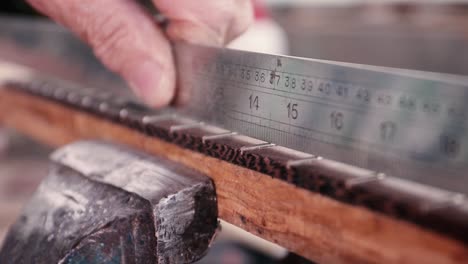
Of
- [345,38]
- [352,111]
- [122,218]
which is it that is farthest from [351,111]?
[345,38]

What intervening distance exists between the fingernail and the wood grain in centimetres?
8

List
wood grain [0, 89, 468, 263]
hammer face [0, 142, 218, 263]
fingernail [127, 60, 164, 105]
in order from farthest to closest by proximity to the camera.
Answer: fingernail [127, 60, 164, 105] → hammer face [0, 142, 218, 263] → wood grain [0, 89, 468, 263]

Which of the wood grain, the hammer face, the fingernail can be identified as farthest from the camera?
the fingernail

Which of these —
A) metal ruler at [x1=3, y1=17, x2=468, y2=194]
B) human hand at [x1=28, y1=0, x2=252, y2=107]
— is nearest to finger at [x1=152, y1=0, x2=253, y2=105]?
human hand at [x1=28, y1=0, x2=252, y2=107]

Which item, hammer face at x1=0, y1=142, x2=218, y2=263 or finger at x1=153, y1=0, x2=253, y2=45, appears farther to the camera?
finger at x1=153, y1=0, x2=253, y2=45

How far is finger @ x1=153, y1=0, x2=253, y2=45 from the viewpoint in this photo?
1.14 m

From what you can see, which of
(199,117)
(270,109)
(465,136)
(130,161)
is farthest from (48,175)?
(465,136)


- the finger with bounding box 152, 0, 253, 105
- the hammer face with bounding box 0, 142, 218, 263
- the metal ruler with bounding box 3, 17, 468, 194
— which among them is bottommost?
the hammer face with bounding box 0, 142, 218, 263

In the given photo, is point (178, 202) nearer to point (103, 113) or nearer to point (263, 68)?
point (263, 68)

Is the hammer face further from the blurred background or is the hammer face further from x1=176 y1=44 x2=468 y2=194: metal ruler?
the blurred background

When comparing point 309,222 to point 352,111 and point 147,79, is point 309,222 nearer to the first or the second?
point 352,111

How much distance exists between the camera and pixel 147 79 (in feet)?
3.68

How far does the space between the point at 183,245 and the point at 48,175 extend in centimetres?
36

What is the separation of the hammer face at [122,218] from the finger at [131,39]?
16 cm
